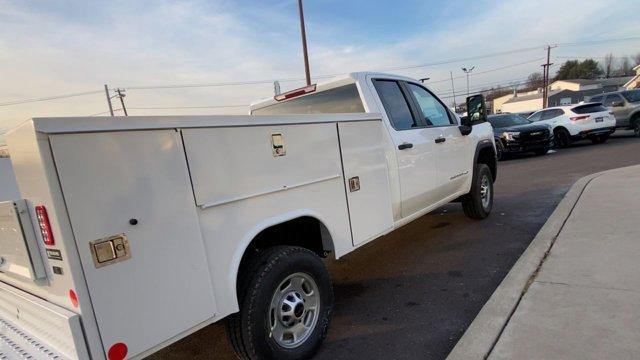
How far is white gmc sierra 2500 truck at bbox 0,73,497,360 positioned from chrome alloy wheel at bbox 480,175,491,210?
10.2 ft

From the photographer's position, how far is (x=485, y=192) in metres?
6.03

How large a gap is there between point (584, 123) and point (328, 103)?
14.5m

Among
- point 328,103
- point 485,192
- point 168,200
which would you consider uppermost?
point 328,103

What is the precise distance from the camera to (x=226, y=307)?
2240 millimetres

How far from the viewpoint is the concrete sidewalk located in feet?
8.20

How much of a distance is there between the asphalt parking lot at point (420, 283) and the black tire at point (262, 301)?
1.96 ft

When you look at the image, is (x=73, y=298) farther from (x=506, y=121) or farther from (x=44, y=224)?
(x=506, y=121)

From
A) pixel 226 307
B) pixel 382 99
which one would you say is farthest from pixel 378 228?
pixel 226 307

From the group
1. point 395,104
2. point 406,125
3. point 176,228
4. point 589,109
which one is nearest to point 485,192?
point 406,125

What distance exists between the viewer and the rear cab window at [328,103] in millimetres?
3852

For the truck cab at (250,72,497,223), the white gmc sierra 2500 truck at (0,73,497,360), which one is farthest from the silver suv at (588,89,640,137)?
the white gmc sierra 2500 truck at (0,73,497,360)

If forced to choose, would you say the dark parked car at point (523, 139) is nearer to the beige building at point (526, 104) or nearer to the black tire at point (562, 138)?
the black tire at point (562, 138)

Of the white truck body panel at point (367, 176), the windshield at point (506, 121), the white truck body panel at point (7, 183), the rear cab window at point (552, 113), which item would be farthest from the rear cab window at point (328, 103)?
the rear cab window at point (552, 113)

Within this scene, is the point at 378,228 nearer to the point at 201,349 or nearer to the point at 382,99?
the point at 382,99
